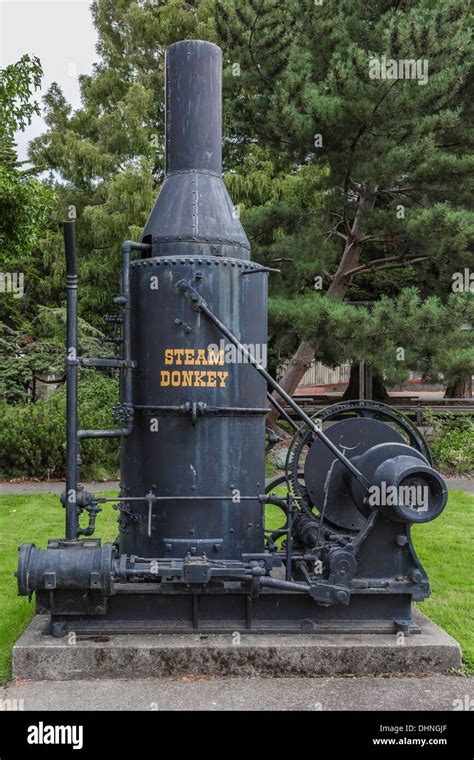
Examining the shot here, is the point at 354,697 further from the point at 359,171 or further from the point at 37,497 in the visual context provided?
the point at 359,171

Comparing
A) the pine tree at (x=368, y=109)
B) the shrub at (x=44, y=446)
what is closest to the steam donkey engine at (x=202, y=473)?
the pine tree at (x=368, y=109)

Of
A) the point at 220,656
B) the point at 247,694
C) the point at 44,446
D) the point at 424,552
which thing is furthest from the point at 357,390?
the point at 247,694

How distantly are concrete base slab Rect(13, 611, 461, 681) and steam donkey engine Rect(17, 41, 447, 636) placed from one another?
0.53 ft

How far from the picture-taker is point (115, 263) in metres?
18.0

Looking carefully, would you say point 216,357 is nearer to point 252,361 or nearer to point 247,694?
point 252,361

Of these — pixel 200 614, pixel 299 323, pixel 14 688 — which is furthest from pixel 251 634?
pixel 299 323

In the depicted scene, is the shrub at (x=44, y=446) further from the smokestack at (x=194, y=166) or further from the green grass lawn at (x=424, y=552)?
the smokestack at (x=194, y=166)

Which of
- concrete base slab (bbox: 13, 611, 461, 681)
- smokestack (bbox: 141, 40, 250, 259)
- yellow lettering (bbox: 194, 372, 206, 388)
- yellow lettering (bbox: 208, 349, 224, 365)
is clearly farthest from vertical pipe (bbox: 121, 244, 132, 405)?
concrete base slab (bbox: 13, 611, 461, 681)

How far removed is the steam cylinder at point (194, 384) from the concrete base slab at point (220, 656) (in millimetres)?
681

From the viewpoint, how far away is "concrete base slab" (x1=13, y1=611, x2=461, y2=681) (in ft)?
15.7

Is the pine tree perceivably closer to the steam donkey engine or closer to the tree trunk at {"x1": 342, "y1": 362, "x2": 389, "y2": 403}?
the steam donkey engine
